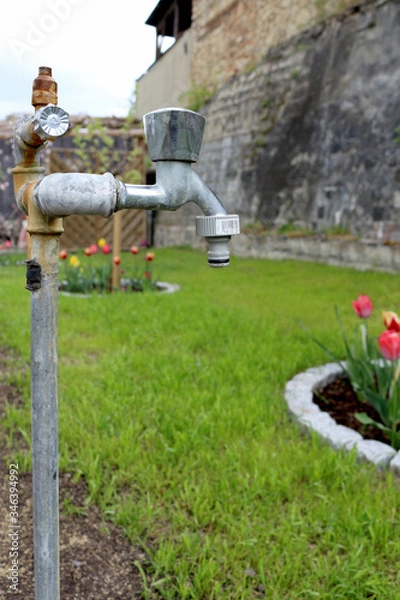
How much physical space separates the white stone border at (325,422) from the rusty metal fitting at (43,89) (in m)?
1.62

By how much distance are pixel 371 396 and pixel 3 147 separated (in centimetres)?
1079

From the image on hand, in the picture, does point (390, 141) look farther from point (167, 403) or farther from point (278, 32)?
point (167, 403)

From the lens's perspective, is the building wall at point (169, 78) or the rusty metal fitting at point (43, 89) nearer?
the rusty metal fitting at point (43, 89)

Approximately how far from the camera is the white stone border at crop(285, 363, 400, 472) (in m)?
1.99

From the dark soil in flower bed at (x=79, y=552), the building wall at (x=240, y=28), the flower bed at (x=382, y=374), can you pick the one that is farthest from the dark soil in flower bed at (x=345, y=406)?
the building wall at (x=240, y=28)

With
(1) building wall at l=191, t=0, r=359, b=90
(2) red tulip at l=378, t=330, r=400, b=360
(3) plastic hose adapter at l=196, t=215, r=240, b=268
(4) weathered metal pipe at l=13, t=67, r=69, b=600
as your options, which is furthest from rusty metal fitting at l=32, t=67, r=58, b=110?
(1) building wall at l=191, t=0, r=359, b=90

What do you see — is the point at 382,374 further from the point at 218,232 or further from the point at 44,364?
the point at 44,364

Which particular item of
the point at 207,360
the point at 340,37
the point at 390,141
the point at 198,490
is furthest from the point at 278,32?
the point at 198,490

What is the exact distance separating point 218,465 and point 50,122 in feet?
4.75

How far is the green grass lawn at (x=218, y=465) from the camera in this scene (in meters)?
1.48

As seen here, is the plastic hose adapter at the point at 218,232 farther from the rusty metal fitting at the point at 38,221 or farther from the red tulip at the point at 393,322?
the red tulip at the point at 393,322

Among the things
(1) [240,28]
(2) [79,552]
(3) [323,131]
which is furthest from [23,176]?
(1) [240,28]

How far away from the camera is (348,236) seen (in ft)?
23.6

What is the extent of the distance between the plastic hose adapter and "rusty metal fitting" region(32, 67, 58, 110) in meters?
0.33
